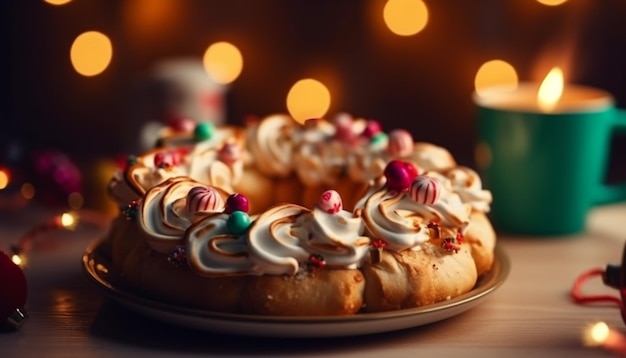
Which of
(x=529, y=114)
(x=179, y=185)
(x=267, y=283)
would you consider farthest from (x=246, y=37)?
(x=267, y=283)

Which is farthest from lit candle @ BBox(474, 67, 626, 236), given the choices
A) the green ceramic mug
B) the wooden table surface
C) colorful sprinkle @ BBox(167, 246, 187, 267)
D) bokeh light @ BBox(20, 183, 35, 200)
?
bokeh light @ BBox(20, 183, 35, 200)

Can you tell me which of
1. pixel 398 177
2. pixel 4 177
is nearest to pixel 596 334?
pixel 398 177

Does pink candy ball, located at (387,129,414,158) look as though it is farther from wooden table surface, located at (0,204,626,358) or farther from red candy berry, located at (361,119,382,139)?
wooden table surface, located at (0,204,626,358)

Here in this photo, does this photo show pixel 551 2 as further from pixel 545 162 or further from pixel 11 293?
pixel 11 293

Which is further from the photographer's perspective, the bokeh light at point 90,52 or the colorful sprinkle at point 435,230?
the bokeh light at point 90,52

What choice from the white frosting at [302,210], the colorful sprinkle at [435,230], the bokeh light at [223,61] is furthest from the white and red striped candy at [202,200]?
the bokeh light at [223,61]

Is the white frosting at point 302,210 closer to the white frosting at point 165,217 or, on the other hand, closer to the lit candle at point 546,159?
the white frosting at point 165,217

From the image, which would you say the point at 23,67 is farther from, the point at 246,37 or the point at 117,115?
the point at 246,37
